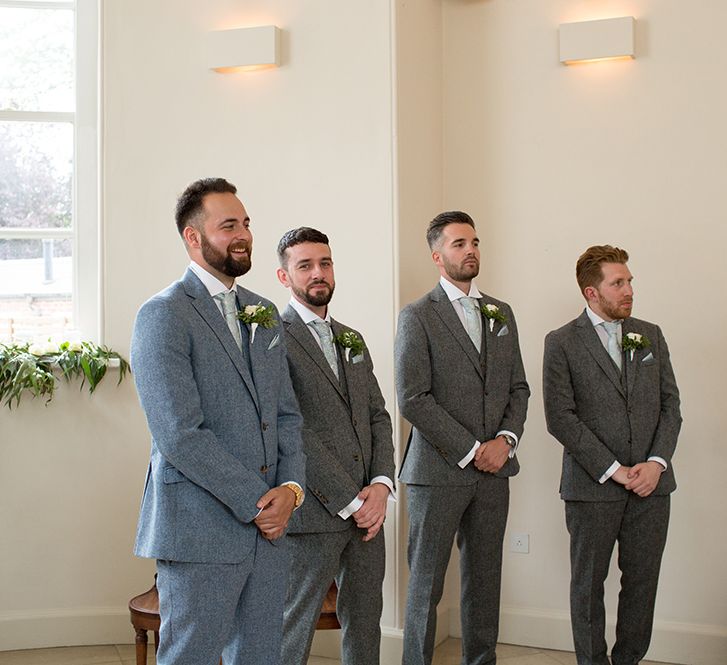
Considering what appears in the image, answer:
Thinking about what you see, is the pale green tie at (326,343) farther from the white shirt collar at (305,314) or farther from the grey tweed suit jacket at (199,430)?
the grey tweed suit jacket at (199,430)

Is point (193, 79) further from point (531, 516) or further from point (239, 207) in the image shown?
point (531, 516)

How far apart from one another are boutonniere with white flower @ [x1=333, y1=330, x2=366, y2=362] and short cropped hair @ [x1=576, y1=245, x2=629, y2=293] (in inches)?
43.9

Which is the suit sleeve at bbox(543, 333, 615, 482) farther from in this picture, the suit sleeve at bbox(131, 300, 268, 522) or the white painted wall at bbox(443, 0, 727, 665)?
the suit sleeve at bbox(131, 300, 268, 522)

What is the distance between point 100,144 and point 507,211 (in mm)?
1998

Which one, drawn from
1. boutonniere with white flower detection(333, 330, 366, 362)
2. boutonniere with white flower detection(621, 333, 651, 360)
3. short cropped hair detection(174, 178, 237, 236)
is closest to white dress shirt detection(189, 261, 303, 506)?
short cropped hair detection(174, 178, 237, 236)

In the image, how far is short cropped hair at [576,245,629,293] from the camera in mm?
4070

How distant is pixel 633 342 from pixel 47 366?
2681 mm

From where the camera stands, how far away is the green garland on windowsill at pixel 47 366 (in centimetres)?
463

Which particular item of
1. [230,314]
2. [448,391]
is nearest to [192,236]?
[230,314]

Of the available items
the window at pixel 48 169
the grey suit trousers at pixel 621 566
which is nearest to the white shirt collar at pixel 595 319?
the grey suit trousers at pixel 621 566

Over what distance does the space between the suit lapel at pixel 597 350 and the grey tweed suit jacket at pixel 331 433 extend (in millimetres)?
971

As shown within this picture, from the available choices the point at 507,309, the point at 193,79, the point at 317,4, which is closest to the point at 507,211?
the point at 507,309

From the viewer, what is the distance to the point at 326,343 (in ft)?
11.5

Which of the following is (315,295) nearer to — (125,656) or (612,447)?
(612,447)
